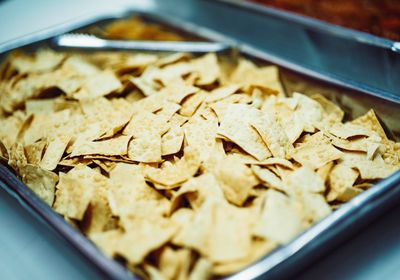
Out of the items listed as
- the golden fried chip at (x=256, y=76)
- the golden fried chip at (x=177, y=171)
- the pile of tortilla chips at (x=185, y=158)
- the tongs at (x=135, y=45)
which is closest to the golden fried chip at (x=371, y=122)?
the pile of tortilla chips at (x=185, y=158)

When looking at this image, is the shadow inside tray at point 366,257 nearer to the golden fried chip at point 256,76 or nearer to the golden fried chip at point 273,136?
the golden fried chip at point 273,136

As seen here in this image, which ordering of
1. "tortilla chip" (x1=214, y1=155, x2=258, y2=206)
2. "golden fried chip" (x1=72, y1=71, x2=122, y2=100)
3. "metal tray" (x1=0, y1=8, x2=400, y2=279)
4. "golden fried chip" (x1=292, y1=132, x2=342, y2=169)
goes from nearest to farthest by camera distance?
"metal tray" (x1=0, y1=8, x2=400, y2=279)
"tortilla chip" (x1=214, y1=155, x2=258, y2=206)
"golden fried chip" (x1=292, y1=132, x2=342, y2=169)
"golden fried chip" (x1=72, y1=71, x2=122, y2=100)

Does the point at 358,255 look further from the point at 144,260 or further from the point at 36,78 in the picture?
the point at 36,78

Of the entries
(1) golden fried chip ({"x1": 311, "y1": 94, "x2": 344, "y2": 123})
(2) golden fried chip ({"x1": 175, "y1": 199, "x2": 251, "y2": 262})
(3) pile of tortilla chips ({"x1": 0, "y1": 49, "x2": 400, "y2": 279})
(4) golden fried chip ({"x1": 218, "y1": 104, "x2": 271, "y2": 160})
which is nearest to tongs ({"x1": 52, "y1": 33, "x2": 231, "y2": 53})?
(3) pile of tortilla chips ({"x1": 0, "y1": 49, "x2": 400, "y2": 279})

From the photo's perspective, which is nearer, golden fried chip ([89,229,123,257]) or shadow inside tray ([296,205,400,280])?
golden fried chip ([89,229,123,257])

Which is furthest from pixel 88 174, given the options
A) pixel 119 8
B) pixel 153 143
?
pixel 119 8

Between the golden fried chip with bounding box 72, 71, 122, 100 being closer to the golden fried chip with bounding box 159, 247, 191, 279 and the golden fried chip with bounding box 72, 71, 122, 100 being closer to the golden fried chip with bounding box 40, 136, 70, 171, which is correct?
the golden fried chip with bounding box 40, 136, 70, 171
